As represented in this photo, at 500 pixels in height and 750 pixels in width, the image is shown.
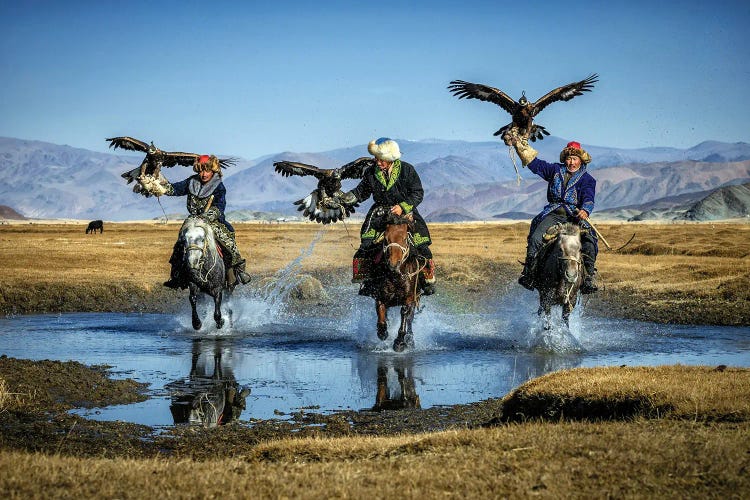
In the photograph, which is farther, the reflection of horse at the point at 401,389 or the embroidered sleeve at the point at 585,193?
the embroidered sleeve at the point at 585,193

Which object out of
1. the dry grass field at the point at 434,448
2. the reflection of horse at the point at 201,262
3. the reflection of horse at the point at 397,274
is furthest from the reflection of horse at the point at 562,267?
the reflection of horse at the point at 201,262

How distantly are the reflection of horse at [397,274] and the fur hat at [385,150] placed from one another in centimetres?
84

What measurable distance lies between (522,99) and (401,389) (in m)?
6.34

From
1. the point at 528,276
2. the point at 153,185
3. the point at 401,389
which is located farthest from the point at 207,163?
the point at 401,389

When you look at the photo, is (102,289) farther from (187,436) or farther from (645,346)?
(187,436)

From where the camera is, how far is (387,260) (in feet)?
47.5

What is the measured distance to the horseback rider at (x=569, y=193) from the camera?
15602 millimetres

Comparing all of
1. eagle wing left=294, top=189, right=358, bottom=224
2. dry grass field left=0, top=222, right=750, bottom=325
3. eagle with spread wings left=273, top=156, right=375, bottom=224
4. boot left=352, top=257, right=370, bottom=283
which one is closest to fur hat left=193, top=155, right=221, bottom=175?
eagle with spread wings left=273, top=156, right=375, bottom=224

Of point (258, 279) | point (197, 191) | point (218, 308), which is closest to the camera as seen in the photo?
point (197, 191)

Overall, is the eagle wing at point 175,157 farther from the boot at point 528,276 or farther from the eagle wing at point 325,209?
the boot at point 528,276

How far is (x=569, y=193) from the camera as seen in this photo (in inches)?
621

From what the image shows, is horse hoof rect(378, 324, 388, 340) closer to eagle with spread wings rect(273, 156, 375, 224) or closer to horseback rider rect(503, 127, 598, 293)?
eagle with spread wings rect(273, 156, 375, 224)

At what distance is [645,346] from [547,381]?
6725 mm

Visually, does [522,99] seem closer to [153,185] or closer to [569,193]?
[569,193]
